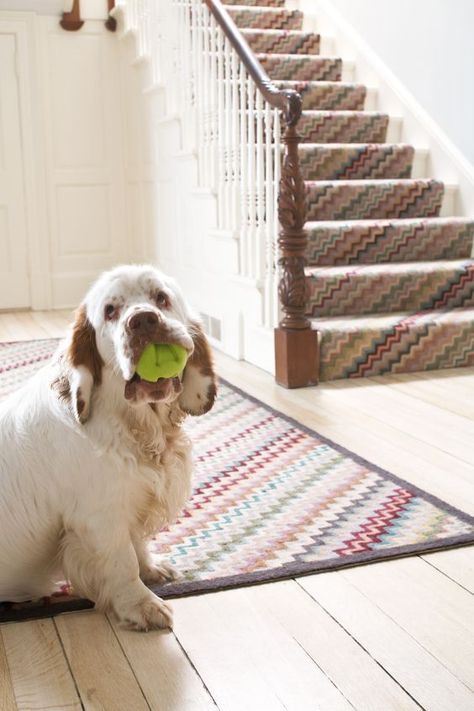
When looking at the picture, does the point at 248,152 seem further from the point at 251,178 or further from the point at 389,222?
the point at 389,222

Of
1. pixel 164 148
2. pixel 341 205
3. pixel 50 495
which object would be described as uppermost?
pixel 164 148

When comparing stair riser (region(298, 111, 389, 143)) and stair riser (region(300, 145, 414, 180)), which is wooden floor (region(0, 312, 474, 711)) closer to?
stair riser (region(300, 145, 414, 180))

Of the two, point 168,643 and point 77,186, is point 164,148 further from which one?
point 168,643

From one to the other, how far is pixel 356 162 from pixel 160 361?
341cm

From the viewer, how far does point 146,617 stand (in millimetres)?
1677

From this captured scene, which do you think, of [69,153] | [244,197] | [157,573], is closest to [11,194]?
[69,153]

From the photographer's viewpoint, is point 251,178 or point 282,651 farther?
point 251,178

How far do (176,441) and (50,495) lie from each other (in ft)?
0.87

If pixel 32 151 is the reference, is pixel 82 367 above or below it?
below

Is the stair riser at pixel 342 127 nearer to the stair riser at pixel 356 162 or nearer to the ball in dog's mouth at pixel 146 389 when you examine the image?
the stair riser at pixel 356 162

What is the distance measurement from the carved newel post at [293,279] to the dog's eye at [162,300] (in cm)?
187

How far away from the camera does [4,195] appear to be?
5.79m

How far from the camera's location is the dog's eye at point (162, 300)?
165 centimetres

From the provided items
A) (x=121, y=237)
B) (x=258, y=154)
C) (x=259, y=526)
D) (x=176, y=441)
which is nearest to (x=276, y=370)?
(x=258, y=154)
